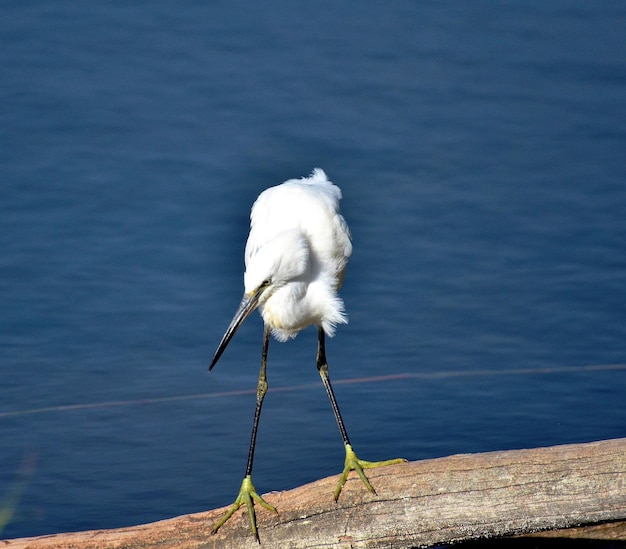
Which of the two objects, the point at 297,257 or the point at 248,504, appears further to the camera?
the point at 297,257

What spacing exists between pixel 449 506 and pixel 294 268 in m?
1.14

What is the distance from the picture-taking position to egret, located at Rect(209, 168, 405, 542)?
4.59 m

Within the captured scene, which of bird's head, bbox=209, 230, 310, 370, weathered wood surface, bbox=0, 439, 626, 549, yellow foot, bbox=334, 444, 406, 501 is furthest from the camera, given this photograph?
bird's head, bbox=209, 230, 310, 370

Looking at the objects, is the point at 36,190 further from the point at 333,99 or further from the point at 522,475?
the point at 522,475

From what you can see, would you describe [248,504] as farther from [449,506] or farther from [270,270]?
[270,270]

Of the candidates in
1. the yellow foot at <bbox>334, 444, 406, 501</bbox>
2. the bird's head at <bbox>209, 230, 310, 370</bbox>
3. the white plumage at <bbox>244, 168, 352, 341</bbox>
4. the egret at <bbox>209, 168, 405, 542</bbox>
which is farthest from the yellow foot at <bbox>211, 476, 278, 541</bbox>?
the white plumage at <bbox>244, 168, 352, 341</bbox>

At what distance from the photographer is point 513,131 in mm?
8289

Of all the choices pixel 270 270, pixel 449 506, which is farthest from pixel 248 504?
pixel 270 270

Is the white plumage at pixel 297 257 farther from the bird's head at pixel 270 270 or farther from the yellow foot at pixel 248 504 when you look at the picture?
the yellow foot at pixel 248 504

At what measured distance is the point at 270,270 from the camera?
4543 mm

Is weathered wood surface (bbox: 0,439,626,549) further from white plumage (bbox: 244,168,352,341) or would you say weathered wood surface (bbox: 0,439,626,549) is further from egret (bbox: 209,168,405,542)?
white plumage (bbox: 244,168,352,341)

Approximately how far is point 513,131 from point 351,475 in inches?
175

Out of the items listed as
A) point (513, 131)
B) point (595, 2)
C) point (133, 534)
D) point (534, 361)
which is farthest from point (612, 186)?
point (133, 534)

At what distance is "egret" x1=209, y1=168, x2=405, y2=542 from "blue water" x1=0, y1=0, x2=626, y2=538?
1.10 metres
